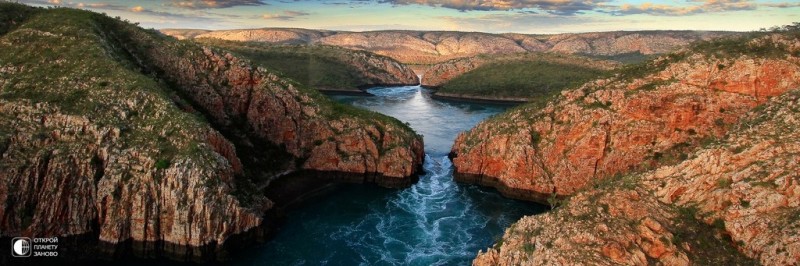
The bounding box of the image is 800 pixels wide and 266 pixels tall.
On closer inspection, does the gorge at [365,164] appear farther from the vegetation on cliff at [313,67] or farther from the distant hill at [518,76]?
the vegetation on cliff at [313,67]

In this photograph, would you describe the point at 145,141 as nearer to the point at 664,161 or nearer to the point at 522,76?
the point at 664,161

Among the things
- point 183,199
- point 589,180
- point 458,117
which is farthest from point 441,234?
point 458,117

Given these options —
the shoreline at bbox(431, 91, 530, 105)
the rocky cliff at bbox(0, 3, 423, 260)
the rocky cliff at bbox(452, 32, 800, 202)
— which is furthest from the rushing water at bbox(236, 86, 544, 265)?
the shoreline at bbox(431, 91, 530, 105)

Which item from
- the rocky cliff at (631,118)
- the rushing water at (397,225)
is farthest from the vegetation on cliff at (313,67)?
the rocky cliff at (631,118)

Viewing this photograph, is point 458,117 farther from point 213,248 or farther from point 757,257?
point 757,257

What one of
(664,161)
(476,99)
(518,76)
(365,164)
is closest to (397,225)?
(365,164)

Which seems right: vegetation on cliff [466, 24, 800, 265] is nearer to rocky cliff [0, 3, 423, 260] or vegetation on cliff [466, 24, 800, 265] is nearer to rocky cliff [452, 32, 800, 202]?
rocky cliff [452, 32, 800, 202]
